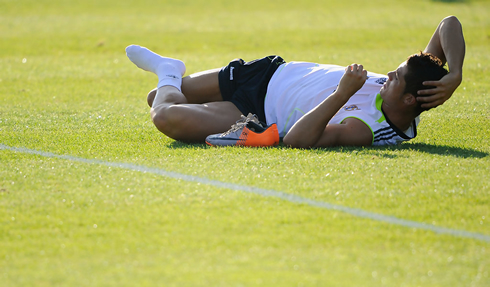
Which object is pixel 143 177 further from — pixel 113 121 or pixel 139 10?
pixel 139 10

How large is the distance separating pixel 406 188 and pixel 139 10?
19049mm

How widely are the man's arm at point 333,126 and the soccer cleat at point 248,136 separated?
12 centimetres

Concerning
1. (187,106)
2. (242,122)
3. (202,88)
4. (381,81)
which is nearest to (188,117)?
(187,106)

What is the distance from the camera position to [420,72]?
373 cm

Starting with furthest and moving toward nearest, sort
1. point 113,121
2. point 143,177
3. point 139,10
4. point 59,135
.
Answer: point 139,10 → point 113,121 → point 59,135 → point 143,177

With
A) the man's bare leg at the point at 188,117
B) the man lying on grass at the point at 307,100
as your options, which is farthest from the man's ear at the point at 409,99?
the man's bare leg at the point at 188,117

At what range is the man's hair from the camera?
12.2 feet

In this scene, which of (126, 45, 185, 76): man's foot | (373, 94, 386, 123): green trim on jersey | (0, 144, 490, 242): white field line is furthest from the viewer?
(126, 45, 185, 76): man's foot

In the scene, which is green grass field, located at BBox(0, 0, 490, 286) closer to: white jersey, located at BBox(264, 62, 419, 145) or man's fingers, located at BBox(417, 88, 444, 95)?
white jersey, located at BBox(264, 62, 419, 145)

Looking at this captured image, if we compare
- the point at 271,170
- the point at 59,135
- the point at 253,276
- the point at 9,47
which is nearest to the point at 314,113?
the point at 271,170

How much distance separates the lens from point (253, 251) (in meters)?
2.28

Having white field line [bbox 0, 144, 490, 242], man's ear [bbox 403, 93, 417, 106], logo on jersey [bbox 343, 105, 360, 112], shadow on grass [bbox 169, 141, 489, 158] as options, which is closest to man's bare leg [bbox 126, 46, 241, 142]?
shadow on grass [bbox 169, 141, 489, 158]

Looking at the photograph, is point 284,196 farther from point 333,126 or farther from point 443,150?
point 443,150

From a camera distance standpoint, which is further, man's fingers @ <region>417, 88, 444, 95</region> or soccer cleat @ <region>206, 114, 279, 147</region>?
soccer cleat @ <region>206, 114, 279, 147</region>
